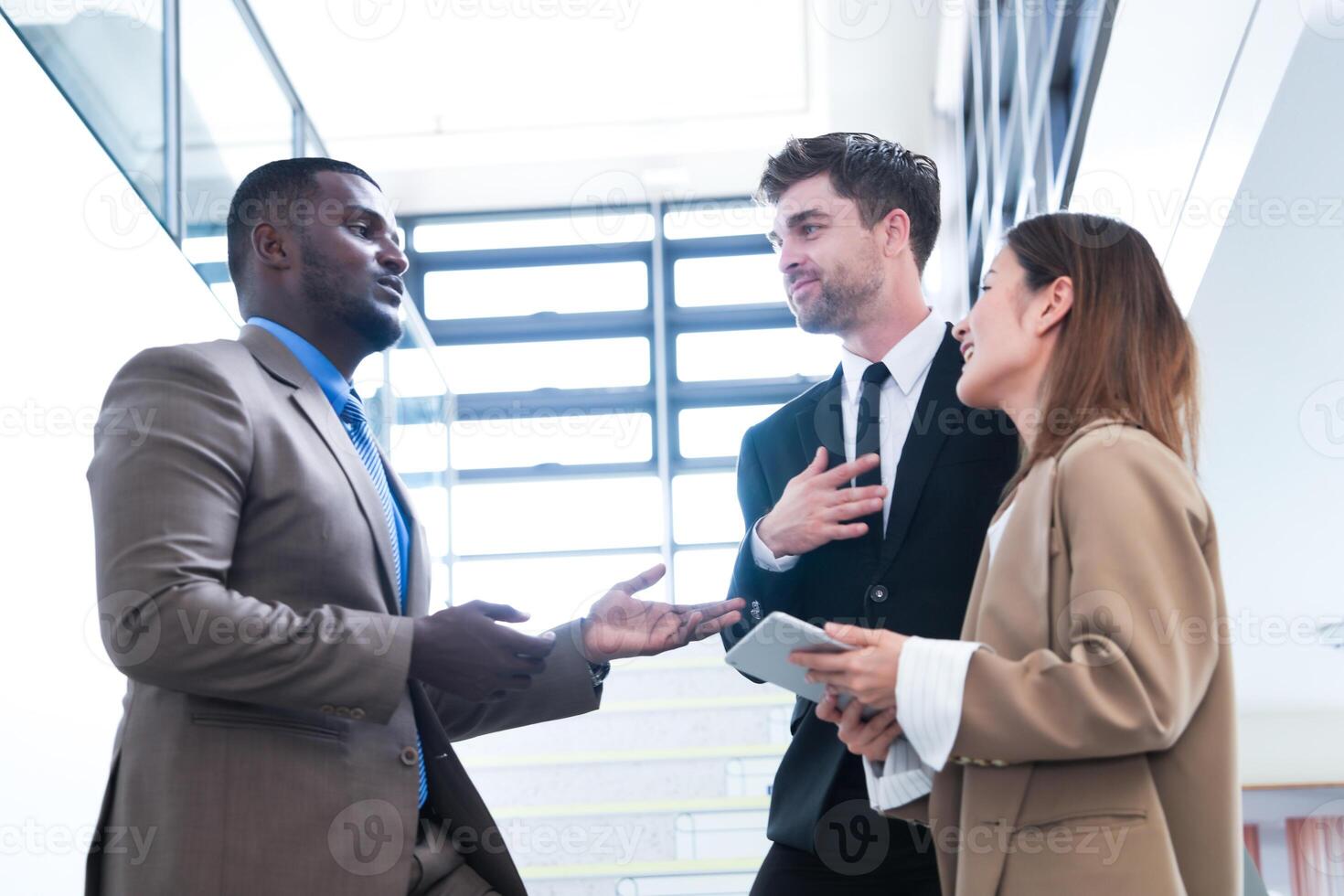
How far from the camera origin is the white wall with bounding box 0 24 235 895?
290cm

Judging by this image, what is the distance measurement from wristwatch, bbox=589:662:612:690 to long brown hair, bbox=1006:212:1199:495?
0.85 metres

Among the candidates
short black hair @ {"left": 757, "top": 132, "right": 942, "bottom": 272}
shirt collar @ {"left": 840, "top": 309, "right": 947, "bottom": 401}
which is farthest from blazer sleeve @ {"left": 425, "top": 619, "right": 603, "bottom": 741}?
short black hair @ {"left": 757, "top": 132, "right": 942, "bottom": 272}

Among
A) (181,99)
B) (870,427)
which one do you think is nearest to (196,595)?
(870,427)

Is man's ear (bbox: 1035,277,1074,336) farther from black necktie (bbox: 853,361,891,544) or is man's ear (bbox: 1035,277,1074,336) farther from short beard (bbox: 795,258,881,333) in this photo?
short beard (bbox: 795,258,881,333)

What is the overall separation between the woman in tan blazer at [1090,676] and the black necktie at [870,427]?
Result: 0.49 metres

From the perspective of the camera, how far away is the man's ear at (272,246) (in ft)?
8.00

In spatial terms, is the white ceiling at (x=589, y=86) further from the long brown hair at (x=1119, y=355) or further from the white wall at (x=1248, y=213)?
the long brown hair at (x=1119, y=355)

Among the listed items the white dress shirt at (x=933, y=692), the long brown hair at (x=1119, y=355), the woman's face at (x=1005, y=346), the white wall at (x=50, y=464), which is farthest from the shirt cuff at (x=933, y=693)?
the white wall at (x=50, y=464)

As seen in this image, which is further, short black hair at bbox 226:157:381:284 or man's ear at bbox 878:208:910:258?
man's ear at bbox 878:208:910:258

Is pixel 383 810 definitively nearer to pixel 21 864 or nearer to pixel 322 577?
pixel 322 577

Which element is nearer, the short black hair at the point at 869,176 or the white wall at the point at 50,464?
the short black hair at the point at 869,176

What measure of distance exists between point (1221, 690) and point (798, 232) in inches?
54.8

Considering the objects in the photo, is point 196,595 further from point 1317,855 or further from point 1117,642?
point 1317,855

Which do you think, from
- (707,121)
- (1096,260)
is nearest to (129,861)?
(1096,260)
